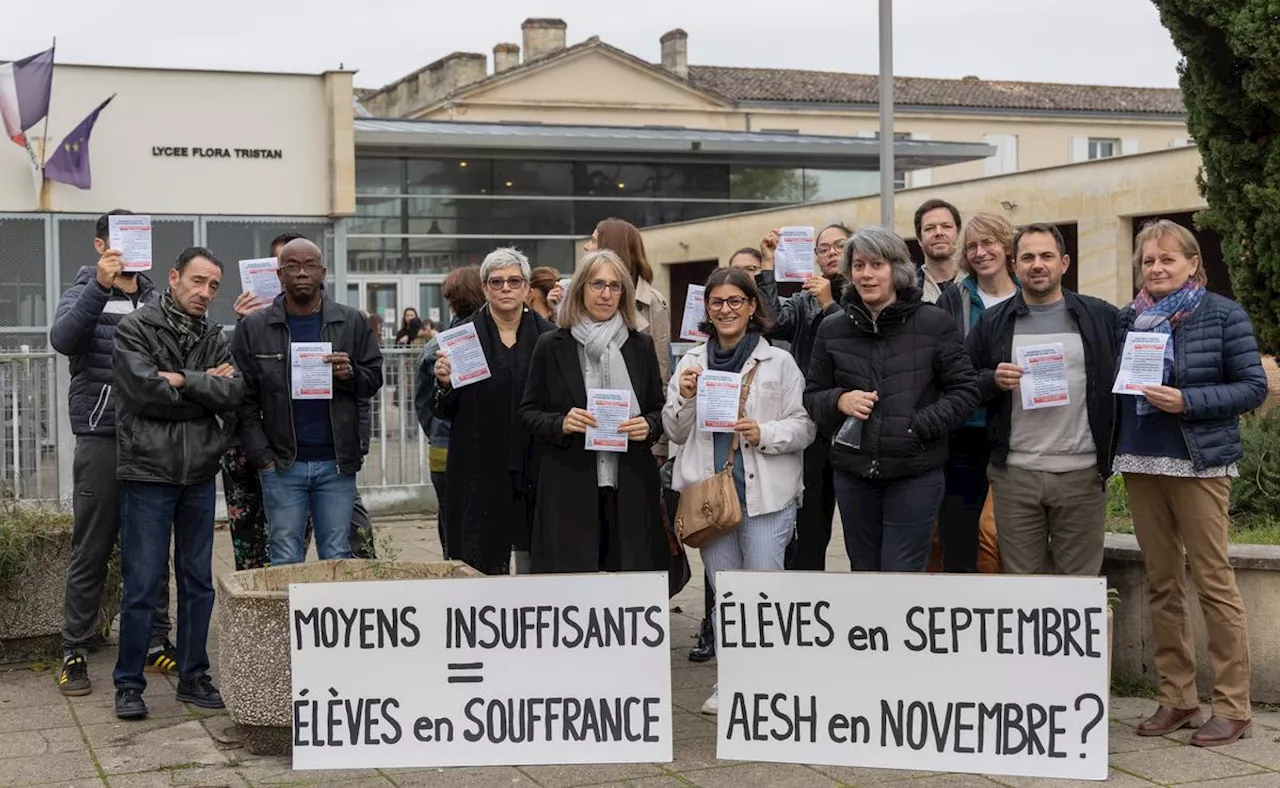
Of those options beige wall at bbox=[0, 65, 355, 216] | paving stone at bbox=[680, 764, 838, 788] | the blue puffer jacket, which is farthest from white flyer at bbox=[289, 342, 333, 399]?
beige wall at bbox=[0, 65, 355, 216]

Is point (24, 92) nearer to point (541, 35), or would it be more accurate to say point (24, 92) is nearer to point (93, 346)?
point (93, 346)

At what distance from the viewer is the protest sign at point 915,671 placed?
553 centimetres

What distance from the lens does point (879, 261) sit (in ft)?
20.1

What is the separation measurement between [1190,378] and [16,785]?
4.55 m

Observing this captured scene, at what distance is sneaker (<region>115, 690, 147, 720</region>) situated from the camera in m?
6.58

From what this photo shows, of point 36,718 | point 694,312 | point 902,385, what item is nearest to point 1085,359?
point 902,385

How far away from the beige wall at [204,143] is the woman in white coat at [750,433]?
1080 cm

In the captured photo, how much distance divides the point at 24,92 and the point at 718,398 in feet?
40.2

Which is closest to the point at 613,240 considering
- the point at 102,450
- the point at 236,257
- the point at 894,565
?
the point at 894,565

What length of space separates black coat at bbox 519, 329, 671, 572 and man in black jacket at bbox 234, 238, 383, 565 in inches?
29.9

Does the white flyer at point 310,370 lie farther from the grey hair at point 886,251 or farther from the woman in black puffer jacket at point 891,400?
the grey hair at point 886,251

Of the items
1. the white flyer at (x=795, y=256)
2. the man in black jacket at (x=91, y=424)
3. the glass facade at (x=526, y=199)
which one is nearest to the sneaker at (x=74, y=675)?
the man in black jacket at (x=91, y=424)

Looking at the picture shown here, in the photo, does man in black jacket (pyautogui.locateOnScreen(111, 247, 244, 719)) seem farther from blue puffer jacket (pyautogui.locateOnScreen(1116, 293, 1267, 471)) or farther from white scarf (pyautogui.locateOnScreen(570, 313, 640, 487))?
blue puffer jacket (pyautogui.locateOnScreen(1116, 293, 1267, 471))

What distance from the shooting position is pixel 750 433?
20.8 feet
